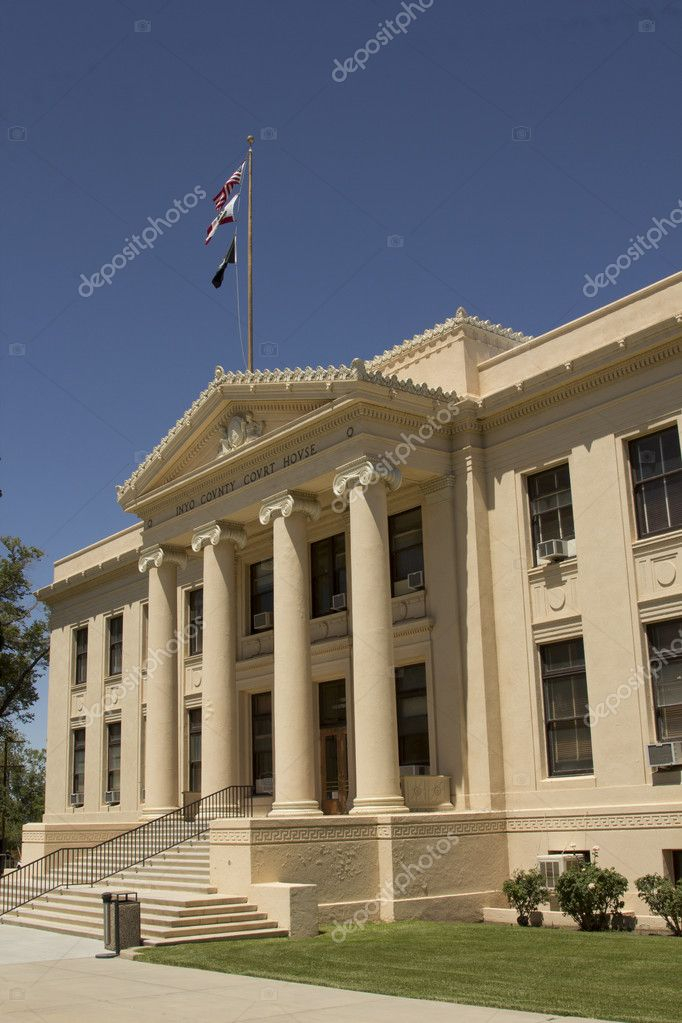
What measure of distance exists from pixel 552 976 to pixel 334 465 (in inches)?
469

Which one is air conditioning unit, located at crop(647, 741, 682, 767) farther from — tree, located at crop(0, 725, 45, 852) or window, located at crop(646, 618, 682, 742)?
tree, located at crop(0, 725, 45, 852)

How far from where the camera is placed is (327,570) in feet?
88.4

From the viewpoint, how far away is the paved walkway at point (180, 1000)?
10.6m

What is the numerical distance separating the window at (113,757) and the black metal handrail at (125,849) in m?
8.53

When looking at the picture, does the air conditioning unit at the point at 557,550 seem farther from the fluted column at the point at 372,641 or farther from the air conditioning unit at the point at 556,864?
the air conditioning unit at the point at 556,864

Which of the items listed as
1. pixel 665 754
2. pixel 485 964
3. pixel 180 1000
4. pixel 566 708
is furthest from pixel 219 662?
pixel 180 1000

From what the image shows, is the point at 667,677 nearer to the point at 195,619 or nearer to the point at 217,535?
the point at 217,535

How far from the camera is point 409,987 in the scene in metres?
12.4

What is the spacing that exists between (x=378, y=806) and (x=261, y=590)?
9.66 m

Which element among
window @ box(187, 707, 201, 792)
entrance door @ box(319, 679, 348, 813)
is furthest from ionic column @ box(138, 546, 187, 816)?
entrance door @ box(319, 679, 348, 813)

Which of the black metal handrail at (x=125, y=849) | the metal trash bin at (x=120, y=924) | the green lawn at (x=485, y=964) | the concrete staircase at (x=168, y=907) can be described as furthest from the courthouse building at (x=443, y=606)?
the metal trash bin at (x=120, y=924)

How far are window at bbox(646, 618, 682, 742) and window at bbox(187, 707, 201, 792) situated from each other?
15.1 metres

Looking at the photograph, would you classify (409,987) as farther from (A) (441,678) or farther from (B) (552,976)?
(A) (441,678)

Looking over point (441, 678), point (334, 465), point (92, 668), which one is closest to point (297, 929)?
point (441, 678)
